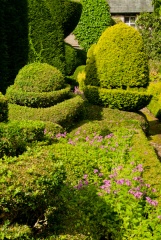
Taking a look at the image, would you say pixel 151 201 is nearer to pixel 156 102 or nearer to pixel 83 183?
pixel 83 183

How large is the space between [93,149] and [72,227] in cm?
329

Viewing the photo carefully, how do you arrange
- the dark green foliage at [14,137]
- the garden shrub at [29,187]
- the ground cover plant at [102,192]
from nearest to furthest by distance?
the garden shrub at [29,187]
the ground cover plant at [102,192]
the dark green foliage at [14,137]

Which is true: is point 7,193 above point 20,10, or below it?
below

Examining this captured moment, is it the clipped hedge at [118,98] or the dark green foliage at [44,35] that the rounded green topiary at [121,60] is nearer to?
the clipped hedge at [118,98]

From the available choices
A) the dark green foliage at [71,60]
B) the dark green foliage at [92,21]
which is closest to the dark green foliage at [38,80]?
the dark green foliage at [71,60]

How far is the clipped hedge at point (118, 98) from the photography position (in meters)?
10.1

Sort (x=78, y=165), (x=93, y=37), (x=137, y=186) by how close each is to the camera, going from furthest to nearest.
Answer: (x=93, y=37), (x=78, y=165), (x=137, y=186)

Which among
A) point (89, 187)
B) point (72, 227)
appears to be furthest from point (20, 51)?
point (72, 227)

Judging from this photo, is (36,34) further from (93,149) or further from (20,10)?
(93,149)

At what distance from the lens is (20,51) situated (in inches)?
420

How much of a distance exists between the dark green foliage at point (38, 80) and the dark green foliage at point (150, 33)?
1650 cm

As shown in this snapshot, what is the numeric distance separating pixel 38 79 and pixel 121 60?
2652 millimetres

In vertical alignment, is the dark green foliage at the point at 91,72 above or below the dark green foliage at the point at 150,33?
above

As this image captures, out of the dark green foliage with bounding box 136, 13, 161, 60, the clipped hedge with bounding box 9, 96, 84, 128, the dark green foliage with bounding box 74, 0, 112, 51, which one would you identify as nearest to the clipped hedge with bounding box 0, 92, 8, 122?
the clipped hedge with bounding box 9, 96, 84, 128
